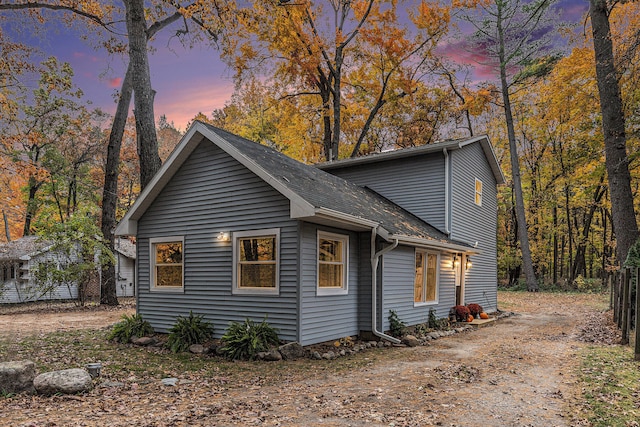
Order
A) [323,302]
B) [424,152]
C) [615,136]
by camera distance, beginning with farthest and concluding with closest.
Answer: [424,152] < [615,136] < [323,302]

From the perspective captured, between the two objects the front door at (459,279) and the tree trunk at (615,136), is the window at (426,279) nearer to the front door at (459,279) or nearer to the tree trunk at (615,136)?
the front door at (459,279)

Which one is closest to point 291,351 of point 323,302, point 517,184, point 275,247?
point 323,302

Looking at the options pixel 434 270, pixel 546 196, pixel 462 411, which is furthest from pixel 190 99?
pixel 546 196

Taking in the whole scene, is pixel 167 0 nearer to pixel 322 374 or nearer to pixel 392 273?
pixel 392 273

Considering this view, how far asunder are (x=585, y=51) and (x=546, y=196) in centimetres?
1280

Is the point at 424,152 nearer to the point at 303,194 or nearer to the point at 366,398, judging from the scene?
the point at 303,194

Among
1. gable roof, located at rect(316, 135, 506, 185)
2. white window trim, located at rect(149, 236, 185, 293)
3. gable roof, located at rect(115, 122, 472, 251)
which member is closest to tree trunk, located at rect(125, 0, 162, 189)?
gable roof, located at rect(115, 122, 472, 251)

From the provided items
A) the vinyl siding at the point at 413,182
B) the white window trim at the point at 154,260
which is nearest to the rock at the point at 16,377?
the white window trim at the point at 154,260

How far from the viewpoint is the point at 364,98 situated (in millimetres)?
25969

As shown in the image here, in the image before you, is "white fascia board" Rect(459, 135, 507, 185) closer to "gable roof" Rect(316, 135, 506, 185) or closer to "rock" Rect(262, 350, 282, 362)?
"gable roof" Rect(316, 135, 506, 185)

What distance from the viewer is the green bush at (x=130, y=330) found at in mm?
10227

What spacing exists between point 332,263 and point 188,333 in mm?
3478

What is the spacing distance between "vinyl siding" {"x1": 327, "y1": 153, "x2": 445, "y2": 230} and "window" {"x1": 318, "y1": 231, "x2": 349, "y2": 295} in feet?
16.0

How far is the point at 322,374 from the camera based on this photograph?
714 centimetres
